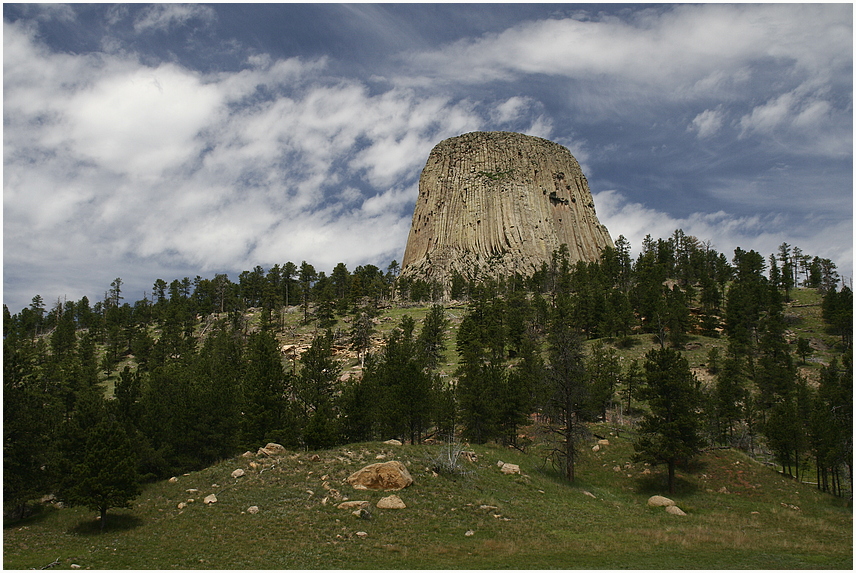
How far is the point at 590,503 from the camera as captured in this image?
28.5m

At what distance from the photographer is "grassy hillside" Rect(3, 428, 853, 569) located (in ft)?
60.0

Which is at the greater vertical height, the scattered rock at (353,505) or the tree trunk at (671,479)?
the scattered rock at (353,505)

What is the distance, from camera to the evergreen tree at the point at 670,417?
32.7 m

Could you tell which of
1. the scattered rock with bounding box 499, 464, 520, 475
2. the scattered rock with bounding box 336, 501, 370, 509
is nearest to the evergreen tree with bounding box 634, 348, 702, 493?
the scattered rock with bounding box 499, 464, 520, 475

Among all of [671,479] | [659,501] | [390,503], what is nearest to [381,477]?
[390,503]

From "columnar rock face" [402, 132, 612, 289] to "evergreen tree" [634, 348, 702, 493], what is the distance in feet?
360

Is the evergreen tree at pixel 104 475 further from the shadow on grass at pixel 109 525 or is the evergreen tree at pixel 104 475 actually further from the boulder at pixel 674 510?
the boulder at pixel 674 510

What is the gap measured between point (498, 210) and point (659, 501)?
444 feet

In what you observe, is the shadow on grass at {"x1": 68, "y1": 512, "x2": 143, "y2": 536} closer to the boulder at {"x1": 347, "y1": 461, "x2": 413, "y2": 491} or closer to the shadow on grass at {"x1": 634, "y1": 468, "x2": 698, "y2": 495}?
the boulder at {"x1": 347, "y1": 461, "x2": 413, "y2": 491}

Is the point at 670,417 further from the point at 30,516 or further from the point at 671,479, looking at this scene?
the point at 30,516

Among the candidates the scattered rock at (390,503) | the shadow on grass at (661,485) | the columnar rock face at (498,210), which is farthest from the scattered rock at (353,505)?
the columnar rock face at (498,210)

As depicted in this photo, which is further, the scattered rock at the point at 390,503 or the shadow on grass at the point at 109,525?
the scattered rock at the point at 390,503

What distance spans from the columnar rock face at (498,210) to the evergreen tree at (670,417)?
110 meters

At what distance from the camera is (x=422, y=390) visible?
39594 mm
